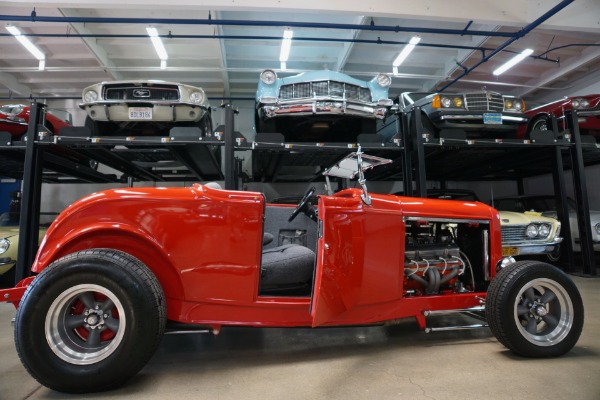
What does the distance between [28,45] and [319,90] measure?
5955 mm

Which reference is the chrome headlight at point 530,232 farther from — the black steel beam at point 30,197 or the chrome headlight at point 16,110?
the chrome headlight at point 16,110

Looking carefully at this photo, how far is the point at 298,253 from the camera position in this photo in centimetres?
224

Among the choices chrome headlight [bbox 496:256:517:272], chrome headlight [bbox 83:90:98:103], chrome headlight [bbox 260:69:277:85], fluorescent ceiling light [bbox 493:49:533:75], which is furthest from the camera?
fluorescent ceiling light [bbox 493:49:533:75]

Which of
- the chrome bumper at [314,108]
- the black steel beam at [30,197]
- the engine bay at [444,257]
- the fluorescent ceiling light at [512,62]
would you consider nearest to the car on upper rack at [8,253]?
the black steel beam at [30,197]

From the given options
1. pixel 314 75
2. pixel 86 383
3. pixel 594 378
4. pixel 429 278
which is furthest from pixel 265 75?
pixel 594 378

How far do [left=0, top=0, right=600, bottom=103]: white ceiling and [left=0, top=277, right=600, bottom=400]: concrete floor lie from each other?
468 centimetres

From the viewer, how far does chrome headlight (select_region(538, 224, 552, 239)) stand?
15.7 ft

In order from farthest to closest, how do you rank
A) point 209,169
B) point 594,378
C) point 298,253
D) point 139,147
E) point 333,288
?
point 209,169 < point 139,147 < point 298,253 < point 333,288 < point 594,378

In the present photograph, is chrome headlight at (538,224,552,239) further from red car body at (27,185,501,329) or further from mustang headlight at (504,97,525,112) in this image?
red car body at (27,185,501,329)

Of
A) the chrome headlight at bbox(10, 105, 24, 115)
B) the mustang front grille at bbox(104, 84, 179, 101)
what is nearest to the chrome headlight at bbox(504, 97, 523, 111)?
the mustang front grille at bbox(104, 84, 179, 101)

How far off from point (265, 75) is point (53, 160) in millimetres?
3687

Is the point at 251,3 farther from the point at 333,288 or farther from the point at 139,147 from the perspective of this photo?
the point at 333,288

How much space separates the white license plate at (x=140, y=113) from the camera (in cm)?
398

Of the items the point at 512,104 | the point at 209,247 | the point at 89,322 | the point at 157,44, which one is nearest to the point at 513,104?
the point at 512,104
